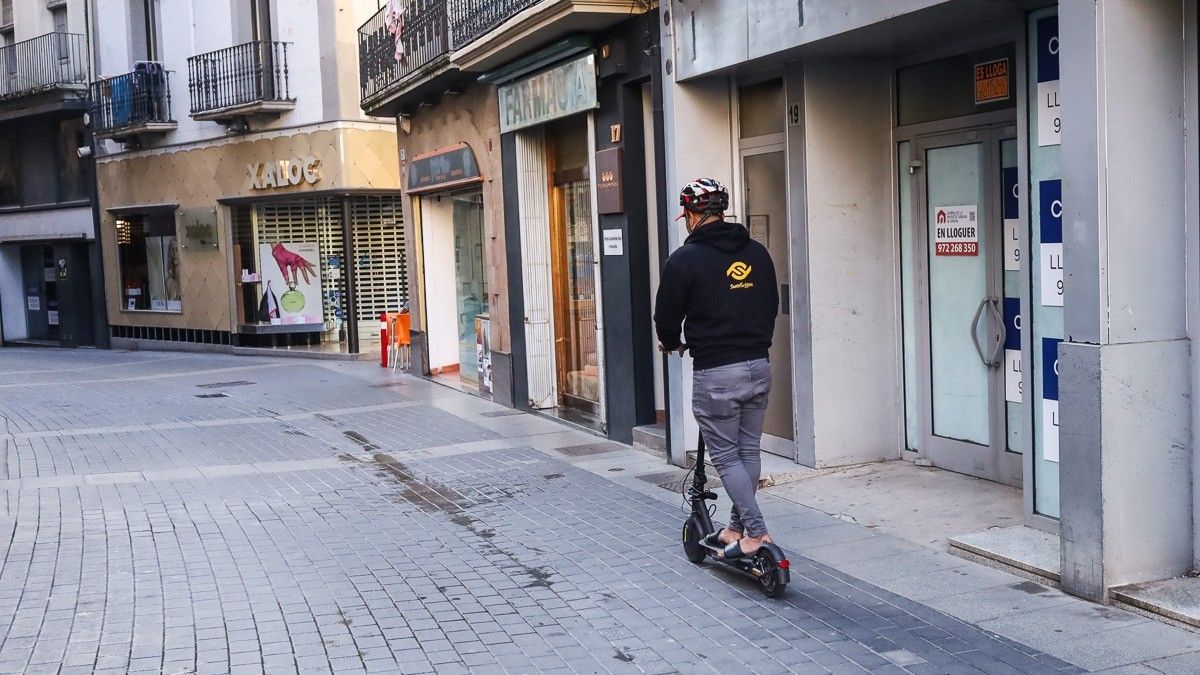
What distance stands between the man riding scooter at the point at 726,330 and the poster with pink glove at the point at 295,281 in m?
18.6

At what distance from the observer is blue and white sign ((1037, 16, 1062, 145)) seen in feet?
22.3

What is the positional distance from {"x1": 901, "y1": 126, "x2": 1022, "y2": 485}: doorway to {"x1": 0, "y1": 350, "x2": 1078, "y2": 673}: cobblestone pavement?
2.10 metres

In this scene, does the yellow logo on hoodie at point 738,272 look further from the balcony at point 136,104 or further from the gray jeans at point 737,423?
the balcony at point 136,104

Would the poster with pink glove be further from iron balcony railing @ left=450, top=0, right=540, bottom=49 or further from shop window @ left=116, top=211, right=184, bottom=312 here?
iron balcony railing @ left=450, top=0, right=540, bottom=49

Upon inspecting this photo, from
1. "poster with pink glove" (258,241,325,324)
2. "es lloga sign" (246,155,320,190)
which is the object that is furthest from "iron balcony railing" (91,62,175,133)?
"poster with pink glove" (258,241,325,324)

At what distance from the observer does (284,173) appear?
23.6 meters

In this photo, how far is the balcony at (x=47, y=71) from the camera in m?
29.2

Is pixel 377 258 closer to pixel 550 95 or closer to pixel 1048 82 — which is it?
pixel 550 95

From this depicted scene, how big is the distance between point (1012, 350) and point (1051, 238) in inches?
66.3

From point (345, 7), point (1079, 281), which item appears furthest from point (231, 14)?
point (1079, 281)

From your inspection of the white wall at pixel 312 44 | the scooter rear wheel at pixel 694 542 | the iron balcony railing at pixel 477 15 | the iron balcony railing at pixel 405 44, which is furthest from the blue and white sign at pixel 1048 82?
the white wall at pixel 312 44

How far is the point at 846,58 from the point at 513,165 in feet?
19.3

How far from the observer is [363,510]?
925cm

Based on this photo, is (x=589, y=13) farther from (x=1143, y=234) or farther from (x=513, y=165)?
Answer: (x=1143, y=234)
